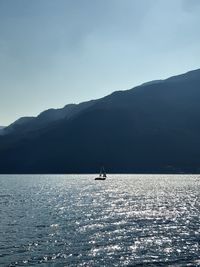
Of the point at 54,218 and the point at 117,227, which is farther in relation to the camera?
the point at 54,218

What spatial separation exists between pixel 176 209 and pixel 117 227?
39.3m

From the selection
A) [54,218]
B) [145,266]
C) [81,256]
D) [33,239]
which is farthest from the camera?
[54,218]

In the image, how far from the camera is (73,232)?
256ft

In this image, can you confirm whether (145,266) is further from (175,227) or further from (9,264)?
(175,227)

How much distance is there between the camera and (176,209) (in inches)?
4668

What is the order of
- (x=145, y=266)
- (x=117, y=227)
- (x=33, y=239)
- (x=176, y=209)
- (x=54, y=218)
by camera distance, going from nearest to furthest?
(x=145, y=266), (x=33, y=239), (x=117, y=227), (x=54, y=218), (x=176, y=209)

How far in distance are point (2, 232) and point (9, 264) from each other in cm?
2534

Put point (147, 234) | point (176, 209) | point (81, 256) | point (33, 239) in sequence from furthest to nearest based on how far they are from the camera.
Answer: point (176, 209)
point (147, 234)
point (33, 239)
point (81, 256)

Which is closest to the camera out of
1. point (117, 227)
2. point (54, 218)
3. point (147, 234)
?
point (147, 234)

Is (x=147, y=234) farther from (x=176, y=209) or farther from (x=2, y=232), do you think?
(x=176, y=209)

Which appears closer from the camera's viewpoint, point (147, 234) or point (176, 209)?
point (147, 234)

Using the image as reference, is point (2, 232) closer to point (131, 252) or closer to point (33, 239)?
point (33, 239)

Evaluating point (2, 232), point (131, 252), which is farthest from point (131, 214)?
point (131, 252)

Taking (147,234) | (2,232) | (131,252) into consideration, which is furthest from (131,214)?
(131,252)
